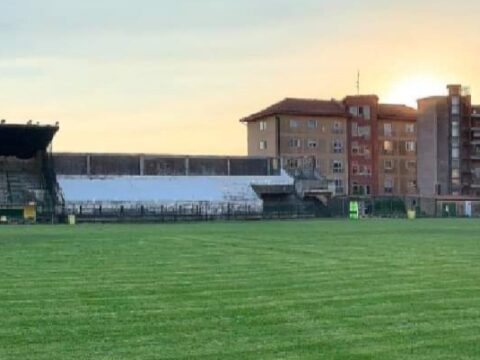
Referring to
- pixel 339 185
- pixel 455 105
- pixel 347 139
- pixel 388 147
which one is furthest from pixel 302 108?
pixel 455 105

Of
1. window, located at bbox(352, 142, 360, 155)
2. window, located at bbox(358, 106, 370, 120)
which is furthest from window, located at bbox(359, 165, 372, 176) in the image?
window, located at bbox(358, 106, 370, 120)

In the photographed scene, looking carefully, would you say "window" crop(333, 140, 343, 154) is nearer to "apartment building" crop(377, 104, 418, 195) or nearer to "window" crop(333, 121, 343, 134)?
"window" crop(333, 121, 343, 134)

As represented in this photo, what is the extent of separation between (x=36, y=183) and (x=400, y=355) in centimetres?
6125

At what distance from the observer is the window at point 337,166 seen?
308ft

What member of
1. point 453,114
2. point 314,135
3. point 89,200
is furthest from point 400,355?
point 453,114

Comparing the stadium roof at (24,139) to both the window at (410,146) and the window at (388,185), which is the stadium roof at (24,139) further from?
the window at (410,146)

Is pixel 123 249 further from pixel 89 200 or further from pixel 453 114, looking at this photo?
pixel 453 114

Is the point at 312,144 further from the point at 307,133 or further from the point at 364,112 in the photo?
the point at 364,112

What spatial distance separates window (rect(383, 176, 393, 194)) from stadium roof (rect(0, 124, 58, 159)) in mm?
46719

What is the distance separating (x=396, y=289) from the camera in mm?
13742

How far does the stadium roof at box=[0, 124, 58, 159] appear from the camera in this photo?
6241 cm

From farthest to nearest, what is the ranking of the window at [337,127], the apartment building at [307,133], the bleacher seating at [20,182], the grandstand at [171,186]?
the window at [337,127], the apartment building at [307,133], the grandstand at [171,186], the bleacher seating at [20,182]

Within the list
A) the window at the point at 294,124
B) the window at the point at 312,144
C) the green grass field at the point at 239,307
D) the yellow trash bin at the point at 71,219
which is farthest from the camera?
the window at the point at 312,144

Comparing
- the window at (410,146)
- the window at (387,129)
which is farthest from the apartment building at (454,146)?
the window at (387,129)
